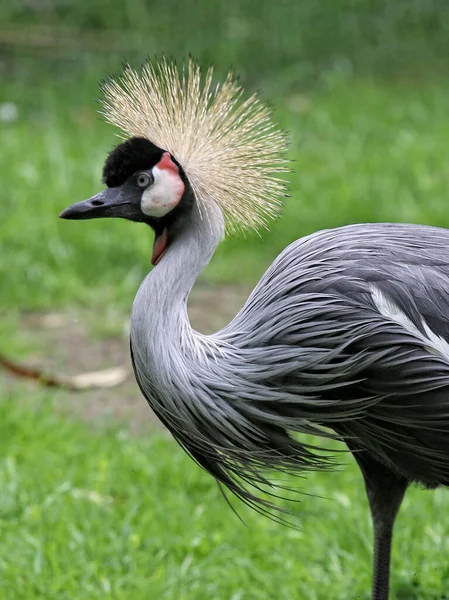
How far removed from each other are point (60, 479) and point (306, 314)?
1.24 metres

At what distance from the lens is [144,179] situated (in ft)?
6.89

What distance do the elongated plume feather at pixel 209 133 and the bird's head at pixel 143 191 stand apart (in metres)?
0.04

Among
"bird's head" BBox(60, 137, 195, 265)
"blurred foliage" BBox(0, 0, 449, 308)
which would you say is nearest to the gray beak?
"bird's head" BBox(60, 137, 195, 265)

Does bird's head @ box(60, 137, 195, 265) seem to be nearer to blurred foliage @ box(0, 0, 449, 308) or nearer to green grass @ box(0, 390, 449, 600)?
green grass @ box(0, 390, 449, 600)

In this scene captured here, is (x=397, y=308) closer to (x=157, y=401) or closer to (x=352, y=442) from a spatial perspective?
(x=352, y=442)

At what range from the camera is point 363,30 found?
7.02 meters

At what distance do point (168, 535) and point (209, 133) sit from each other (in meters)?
1.09

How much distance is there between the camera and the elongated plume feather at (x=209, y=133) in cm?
216

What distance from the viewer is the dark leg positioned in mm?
2291

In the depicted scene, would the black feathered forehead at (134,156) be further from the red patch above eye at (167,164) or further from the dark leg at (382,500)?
the dark leg at (382,500)

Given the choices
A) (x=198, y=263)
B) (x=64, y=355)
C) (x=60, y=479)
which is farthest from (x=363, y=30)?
(x=198, y=263)

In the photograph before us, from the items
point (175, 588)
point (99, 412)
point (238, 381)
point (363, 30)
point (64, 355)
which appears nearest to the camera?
point (238, 381)

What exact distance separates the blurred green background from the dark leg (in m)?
0.24

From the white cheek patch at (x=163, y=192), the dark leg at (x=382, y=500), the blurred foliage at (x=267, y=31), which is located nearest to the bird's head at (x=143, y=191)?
the white cheek patch at (x=163, y=192)
